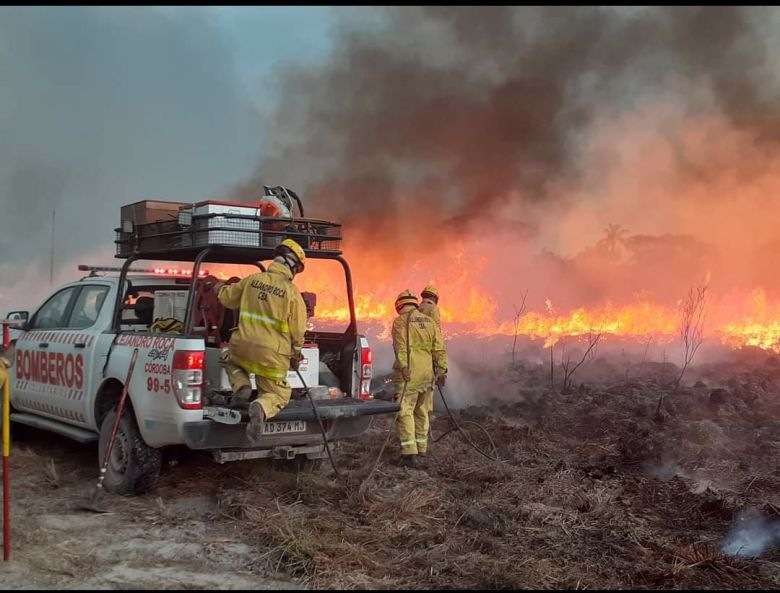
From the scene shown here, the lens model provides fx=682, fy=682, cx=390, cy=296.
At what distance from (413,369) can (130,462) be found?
2.88 meters

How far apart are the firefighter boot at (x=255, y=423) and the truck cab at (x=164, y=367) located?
0.38ft

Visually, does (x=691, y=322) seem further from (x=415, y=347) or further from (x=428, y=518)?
(x=428, y=518)

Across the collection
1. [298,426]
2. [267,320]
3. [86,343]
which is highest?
[267,320]

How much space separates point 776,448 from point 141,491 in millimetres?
6306

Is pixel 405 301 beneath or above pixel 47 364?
above

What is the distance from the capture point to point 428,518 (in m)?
4.71

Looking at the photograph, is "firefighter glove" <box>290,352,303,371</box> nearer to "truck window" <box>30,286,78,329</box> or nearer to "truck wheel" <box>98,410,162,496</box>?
"truck wheel" <box>98,410,162,496</box>

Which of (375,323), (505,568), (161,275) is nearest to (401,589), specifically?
(505,568)

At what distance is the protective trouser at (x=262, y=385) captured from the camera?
4.60 metres

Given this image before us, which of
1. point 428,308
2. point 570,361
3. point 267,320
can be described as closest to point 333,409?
point 267,320

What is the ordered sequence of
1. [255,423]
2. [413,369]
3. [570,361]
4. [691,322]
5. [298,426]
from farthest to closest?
[691,322] < [570,361] < [413,369] < [298,426] < [255,423]

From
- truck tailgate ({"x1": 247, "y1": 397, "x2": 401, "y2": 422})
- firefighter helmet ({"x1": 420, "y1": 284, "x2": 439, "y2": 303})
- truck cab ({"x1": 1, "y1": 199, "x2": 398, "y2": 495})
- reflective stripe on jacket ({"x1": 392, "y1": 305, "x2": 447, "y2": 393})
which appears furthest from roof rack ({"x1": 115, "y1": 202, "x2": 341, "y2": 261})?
firefighter helmet ({"x1": 420, "y1": 284, "x2": 439, "y2": 303})

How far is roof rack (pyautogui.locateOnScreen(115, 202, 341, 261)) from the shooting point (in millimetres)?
5082

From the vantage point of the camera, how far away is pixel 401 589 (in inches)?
140
